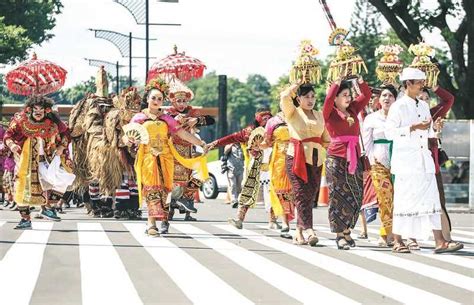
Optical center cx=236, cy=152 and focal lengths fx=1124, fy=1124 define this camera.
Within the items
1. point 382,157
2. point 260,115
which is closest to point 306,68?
point 382,157

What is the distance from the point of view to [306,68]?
12.8 metres

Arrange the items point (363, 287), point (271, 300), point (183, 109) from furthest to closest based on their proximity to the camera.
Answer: point (183, 109) → point (363, 287) → point (271, 300)

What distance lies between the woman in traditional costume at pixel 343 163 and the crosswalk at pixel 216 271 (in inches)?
14.8

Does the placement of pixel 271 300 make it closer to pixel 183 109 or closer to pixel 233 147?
pixel 183 109

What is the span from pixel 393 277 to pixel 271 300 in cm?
183

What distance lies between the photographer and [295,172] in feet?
42.1

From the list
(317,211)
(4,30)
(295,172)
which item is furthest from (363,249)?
(4,30)

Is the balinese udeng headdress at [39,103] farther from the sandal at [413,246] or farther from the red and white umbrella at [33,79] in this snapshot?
the sandal at [413,246]

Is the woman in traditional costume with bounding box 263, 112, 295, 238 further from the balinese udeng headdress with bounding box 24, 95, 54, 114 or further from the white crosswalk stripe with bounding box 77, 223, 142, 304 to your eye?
the balinese udeng headdress with bounding box 24, 95, 54, 114

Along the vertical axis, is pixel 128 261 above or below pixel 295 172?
below

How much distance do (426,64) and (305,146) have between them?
5.46 ft

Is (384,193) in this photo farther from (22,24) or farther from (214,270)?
(22,24)

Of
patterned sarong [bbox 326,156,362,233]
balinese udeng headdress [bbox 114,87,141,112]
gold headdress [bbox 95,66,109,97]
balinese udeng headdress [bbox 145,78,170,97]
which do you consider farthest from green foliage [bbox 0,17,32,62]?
patterned sarong [bbox 326,156,362,233]

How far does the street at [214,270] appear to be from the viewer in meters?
8.42
